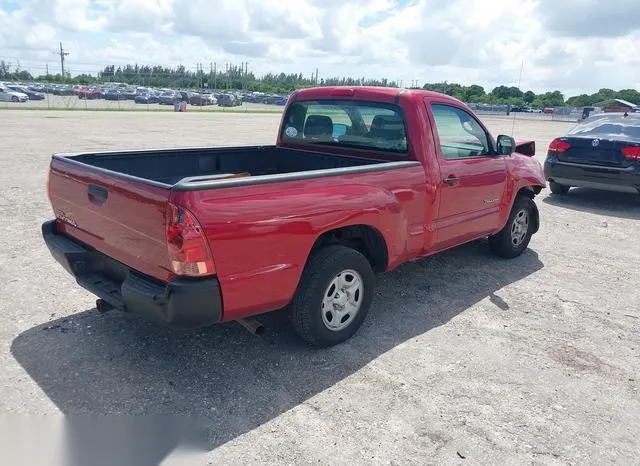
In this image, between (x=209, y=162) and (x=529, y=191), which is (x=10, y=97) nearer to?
(x=209, y=162)

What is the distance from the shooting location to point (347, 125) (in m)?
5.02

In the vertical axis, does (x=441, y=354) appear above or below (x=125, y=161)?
below

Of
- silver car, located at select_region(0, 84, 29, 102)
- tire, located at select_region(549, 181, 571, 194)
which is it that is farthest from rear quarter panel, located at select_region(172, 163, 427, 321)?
silver car, located at select_region(0, 84, 29, 102)

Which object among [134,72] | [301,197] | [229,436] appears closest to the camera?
[229,436]

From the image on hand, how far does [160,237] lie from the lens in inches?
118

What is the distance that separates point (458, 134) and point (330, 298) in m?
2.32

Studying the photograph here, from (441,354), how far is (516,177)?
8.83ft

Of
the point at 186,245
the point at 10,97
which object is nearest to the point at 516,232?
the point at 186,245

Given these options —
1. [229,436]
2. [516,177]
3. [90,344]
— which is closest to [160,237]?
[229,436]

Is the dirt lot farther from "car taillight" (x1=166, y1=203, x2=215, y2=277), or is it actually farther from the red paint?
"car taillight" (x1=166, y1=203, x2=215, y2=277)

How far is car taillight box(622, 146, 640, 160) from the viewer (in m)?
8.72

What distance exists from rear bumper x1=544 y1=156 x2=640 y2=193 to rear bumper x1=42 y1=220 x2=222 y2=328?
8.20 meters

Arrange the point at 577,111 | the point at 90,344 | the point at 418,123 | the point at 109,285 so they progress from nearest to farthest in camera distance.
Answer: the point at 109,285, the point at 90,344, the point at 418,123, the point at 577,111

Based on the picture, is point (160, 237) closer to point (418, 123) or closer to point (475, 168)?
point (418, 123)
